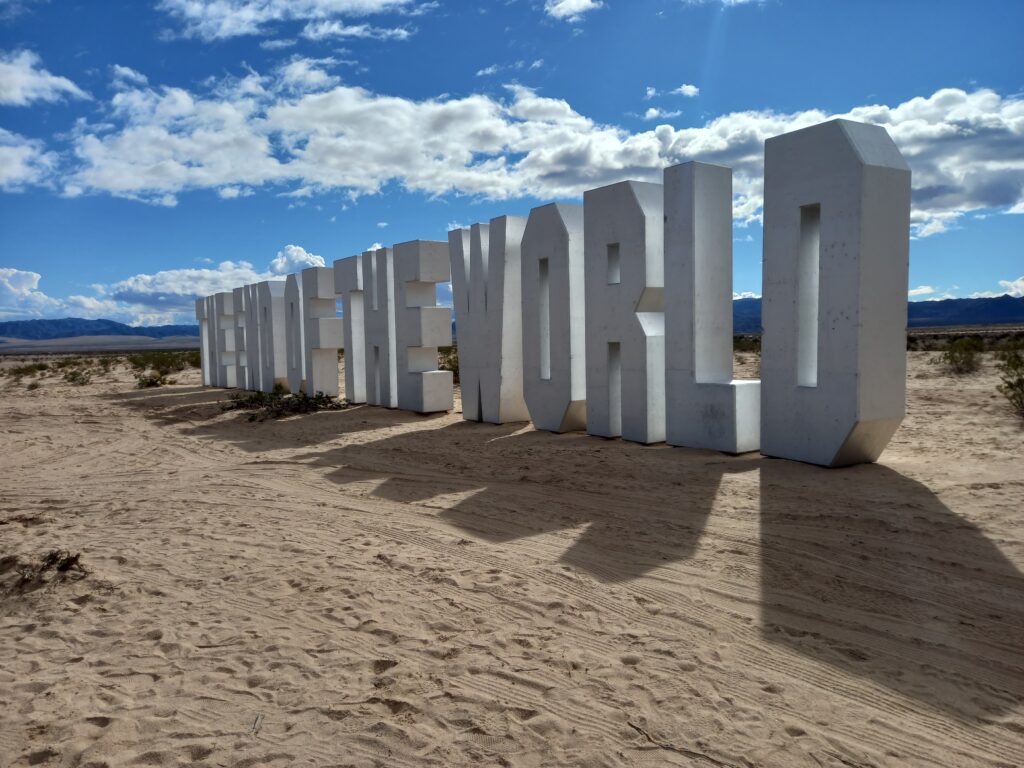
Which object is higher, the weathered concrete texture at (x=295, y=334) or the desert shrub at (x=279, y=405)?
the weathered concrete texture at (x=295, y=334)

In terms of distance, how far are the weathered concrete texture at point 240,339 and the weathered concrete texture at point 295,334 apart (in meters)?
4.40

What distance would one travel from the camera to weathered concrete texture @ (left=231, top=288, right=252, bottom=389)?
25133 mm

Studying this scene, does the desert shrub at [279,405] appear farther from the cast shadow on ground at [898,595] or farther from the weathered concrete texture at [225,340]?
the cast shadow on ground at [898,595]

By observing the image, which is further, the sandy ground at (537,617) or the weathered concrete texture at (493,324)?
the weathered concrete texture at (493,324)

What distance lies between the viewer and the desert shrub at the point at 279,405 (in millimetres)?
16984

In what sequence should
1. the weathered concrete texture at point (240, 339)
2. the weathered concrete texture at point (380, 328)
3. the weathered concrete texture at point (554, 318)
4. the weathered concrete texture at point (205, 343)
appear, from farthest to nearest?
1. the weathered concrete texture at point (205, 343)
2. the weathered concrete texture at point (240, 339)
3. the weathered concrete texture at point (380, 328)
4. the weathered concrete texture at point (554, 318)

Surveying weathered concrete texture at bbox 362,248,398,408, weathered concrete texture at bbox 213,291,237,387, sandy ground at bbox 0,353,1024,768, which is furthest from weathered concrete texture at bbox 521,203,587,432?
weathered concrete texture at bbox 213,291,237,387

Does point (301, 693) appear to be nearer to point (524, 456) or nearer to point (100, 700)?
point (100, 700)

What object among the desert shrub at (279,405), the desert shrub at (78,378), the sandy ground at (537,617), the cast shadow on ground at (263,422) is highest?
the desert shrub at (78,378)

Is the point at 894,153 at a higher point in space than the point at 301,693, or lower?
higher

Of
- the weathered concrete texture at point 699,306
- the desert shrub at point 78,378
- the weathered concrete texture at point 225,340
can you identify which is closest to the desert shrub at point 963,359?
the weathered concrete texture at point 699,306

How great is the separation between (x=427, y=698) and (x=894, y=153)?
7529mm

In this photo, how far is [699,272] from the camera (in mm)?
9984

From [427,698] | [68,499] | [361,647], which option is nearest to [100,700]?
[361,647]
